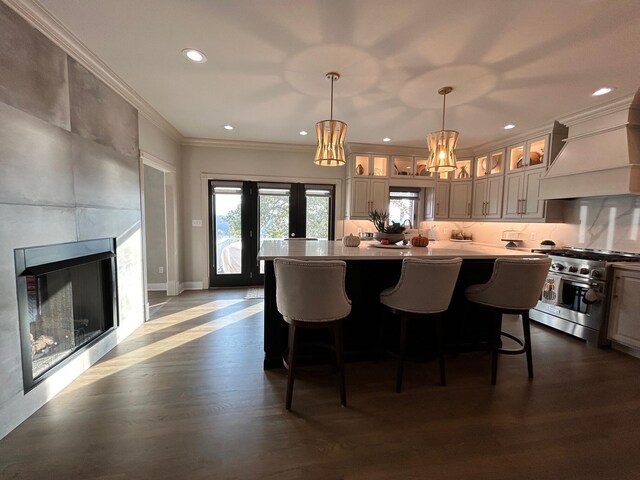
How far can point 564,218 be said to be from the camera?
13.0 ft

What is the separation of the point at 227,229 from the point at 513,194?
4.84 m

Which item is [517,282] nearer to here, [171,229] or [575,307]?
[575,307]

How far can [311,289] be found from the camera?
1.85m

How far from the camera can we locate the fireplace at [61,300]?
1864mm

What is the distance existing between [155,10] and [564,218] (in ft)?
17.0

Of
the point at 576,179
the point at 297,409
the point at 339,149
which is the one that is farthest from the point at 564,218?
the point at 297,409

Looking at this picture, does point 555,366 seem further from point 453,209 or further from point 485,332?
point 453,209

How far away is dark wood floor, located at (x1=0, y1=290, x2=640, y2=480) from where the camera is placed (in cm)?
151

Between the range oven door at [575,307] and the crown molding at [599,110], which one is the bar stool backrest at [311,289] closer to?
the range oven door at [575,307]

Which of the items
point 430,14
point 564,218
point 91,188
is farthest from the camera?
point 564,218

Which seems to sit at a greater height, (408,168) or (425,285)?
(408,168)

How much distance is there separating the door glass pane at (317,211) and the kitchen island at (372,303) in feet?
9.02

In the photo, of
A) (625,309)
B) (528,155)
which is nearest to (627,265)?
(625,309)

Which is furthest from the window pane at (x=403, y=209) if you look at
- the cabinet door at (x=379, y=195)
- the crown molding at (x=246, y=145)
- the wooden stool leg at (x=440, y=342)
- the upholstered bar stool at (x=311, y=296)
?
the upholstered bar stool at (x=311, y=296)
